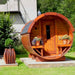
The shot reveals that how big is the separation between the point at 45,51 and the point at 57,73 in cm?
356

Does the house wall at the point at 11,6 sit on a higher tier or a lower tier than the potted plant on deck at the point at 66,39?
higher

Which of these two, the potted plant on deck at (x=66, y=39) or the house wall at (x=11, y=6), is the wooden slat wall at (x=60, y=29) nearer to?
the potted plant on deck at (x=66, y=39)

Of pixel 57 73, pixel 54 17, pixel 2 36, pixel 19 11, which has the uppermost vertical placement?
pixel 19 11

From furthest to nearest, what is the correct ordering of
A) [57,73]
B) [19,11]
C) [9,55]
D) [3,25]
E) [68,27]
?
[19,11] → [3,25] → [68,27] → [9,55] → [57,73]

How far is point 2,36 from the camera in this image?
15.2 metres

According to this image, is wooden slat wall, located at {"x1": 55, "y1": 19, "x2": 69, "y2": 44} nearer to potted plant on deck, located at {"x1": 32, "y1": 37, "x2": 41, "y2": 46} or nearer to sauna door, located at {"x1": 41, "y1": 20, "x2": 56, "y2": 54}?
sauna door, located at {"x1": 41, "y1": 20, "x2": 56, "y2": 54}

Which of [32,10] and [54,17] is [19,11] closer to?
[32,10]

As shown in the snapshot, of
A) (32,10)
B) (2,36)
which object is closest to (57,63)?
(2,36)

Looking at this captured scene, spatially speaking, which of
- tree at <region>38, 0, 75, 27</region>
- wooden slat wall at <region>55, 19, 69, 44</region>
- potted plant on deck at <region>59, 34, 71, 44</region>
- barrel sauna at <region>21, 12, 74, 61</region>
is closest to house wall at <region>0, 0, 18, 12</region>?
barrel sauna at <region>21, 12, 74, 61</region>

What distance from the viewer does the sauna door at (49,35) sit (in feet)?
39.1

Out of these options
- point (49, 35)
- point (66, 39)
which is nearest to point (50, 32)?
point (49, 35)

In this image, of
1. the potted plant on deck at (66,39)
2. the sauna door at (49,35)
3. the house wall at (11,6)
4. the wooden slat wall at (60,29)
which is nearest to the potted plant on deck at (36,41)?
the sauna door at (49,35)

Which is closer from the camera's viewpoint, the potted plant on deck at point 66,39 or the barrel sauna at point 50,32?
the potted plant on deck at point 66,39

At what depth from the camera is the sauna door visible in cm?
1193
